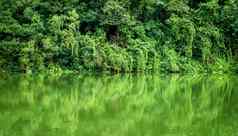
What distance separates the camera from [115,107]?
17781 millimetres

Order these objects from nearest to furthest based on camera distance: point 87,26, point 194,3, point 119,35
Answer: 1. point 119,35
2. point 87,26
3. point 194,3

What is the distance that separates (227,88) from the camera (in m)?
→ 24.4

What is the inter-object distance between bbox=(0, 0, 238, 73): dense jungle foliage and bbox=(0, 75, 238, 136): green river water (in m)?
3.12

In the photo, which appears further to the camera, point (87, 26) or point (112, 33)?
point (112, 33)

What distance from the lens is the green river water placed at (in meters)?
13.2

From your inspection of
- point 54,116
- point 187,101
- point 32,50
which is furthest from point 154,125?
point 32,50

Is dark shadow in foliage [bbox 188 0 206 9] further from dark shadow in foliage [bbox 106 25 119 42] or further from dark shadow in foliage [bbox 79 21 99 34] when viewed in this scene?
dark shadow in foliage [bbox 79 21 99 34]

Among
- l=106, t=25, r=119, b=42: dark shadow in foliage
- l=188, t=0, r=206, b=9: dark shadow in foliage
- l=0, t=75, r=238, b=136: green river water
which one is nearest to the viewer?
l=0, t=75, r=238, b=136: green river water

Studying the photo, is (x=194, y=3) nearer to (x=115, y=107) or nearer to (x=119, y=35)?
(x=119, y=35)

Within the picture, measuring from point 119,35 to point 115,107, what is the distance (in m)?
16.8

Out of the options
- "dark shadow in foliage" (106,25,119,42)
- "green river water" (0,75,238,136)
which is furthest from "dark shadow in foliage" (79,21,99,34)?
"green river water" (0,75,238,136)

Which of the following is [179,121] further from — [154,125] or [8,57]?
[8,57]

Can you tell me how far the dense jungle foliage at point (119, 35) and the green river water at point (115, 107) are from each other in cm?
312

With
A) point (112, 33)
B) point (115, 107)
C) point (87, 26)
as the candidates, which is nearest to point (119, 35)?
point (112, 33)
